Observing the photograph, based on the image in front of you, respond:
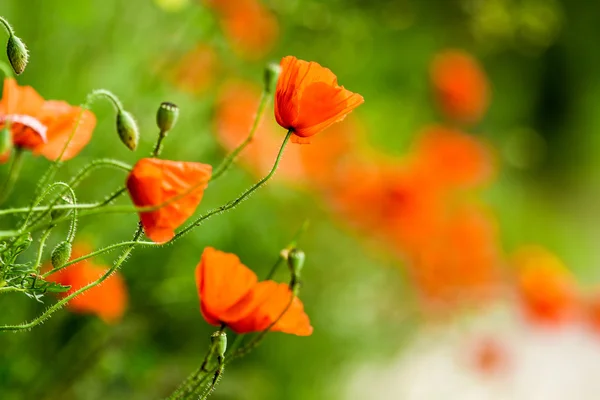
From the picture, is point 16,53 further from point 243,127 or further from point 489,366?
point 489,366

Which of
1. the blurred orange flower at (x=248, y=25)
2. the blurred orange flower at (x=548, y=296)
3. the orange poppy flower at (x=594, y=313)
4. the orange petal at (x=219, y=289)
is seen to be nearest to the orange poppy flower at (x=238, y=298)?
the orange petal at (x=219, y=289)

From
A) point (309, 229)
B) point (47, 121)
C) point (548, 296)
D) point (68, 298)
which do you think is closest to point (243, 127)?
point (309, 229)

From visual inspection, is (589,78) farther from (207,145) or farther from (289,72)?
(289,72)

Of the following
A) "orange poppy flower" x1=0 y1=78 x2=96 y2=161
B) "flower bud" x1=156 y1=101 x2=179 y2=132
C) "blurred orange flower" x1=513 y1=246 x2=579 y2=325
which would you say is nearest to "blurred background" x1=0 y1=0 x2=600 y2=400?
→ "blurred orange flower" x1=513 y1=246 x2=579 y2=325

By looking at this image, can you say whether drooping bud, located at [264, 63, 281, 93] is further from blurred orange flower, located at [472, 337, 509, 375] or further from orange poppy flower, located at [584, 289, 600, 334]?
orange poppy flower, located at [584, 289, 600, 334]

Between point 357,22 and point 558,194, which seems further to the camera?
point 558,194

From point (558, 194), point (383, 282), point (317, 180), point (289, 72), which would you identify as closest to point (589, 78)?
point (558, 194)

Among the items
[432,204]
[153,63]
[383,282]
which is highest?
[153,63]
